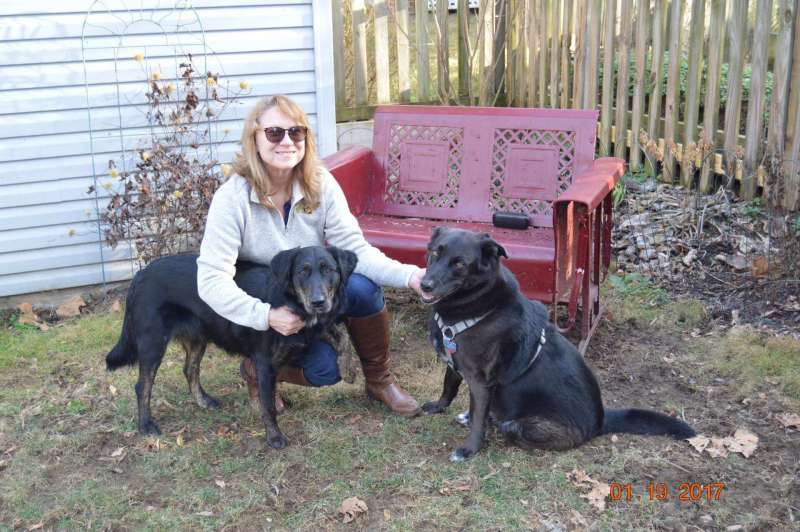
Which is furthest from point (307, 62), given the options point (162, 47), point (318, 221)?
point (318, 221)

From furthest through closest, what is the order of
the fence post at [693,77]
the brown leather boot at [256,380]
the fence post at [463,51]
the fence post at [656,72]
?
Result: the fence post at [463,51]
the fence post at [656,72]
the fence post at [693,77]
the brown leather boot at [256,380]

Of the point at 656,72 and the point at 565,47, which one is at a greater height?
the point at 565,47

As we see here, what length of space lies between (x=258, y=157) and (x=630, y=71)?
4.93m

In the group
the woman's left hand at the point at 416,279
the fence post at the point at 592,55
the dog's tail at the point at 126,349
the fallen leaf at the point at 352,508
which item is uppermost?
the fence post at the point at 592,55

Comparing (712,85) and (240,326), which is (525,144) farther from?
(240,326)

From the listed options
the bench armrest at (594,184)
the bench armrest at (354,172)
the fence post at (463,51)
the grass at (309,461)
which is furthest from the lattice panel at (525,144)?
the fence post at (463,51)

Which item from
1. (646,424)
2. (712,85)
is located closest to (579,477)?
(646,424)

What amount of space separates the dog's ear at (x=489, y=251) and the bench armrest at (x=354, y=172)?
1613 mm

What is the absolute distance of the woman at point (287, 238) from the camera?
129 inches

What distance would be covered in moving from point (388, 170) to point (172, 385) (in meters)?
1.95

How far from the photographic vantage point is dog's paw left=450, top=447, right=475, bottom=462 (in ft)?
10.9

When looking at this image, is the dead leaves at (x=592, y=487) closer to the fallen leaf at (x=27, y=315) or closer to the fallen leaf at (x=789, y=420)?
the fallen leaf at (x=789, y=420)

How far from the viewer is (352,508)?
300 cm

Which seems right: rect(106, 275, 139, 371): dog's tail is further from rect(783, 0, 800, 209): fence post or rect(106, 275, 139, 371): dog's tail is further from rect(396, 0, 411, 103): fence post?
rect(396, 0, 411, 103): fence post
